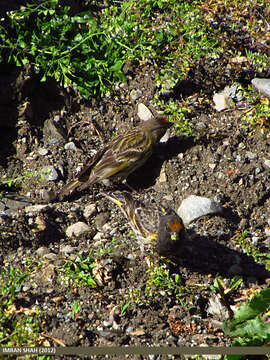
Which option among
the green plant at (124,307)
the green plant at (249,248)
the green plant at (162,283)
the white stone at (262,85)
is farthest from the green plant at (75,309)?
the white stone at (262,85)

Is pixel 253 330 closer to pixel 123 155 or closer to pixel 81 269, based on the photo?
pixel 81 269

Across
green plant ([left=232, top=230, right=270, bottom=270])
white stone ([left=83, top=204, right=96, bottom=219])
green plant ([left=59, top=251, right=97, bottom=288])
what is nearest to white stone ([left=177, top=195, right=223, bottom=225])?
green plant ([left=232, top=230, right=270, bottom=270])

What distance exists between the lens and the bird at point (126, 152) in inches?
235

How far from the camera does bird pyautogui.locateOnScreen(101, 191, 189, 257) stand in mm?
4727

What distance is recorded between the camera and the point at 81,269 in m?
4.78

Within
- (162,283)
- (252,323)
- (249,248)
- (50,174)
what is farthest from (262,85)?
(252,323)

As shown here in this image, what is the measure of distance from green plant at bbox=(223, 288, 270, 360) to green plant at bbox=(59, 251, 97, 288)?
4.46 ft

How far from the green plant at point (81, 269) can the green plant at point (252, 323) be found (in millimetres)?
1358

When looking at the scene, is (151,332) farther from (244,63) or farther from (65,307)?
(244,63)

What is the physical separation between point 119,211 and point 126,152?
35.0 inches

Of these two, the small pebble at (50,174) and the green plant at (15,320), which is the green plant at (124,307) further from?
the small pebble at (50,174)

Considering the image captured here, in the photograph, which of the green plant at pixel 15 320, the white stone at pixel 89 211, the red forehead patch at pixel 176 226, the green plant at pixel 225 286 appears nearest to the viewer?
the green plant at pixel 15 320

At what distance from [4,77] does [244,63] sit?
3.16 meters

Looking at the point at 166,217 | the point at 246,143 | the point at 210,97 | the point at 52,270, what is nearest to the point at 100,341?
the point at 52,270
